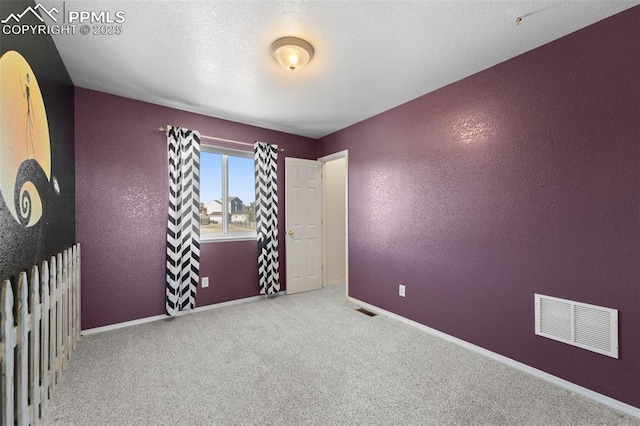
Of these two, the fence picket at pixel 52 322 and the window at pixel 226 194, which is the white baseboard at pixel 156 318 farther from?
the fence picket at pixel 52 322

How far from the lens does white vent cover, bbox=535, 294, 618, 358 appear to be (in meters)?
1.74

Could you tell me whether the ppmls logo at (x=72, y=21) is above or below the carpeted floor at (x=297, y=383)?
above

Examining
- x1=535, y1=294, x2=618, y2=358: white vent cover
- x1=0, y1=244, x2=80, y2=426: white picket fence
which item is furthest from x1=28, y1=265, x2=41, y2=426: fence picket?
x1=535, y1=294, x2=618, y2=358: white vent cover

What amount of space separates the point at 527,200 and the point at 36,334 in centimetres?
325

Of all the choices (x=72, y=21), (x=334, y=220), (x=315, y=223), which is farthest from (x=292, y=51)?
(x=334, y=220)

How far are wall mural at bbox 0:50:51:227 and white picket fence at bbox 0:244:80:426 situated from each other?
351 millimetres

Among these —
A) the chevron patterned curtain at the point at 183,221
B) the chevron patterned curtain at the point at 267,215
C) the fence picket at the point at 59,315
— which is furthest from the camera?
the chevron patterned curtain at the point at 267,215

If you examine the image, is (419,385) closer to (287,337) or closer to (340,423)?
(340,423)

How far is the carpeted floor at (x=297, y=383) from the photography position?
5.32 ft

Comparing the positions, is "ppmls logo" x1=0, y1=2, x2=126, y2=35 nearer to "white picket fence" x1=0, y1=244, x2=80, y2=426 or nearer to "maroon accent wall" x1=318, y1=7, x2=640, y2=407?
"white picket fence" x1=0, y1=244, x2=80, y2=426

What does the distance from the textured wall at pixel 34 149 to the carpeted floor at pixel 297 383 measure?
0.99 meters

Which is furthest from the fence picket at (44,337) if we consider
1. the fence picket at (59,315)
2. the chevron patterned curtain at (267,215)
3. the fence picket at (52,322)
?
the chevron patterned curtain at (267,215)

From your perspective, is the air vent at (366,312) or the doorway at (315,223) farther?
the doorway at (315,223)

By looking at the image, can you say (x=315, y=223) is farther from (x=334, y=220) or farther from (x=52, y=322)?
(x=52, y=322)
